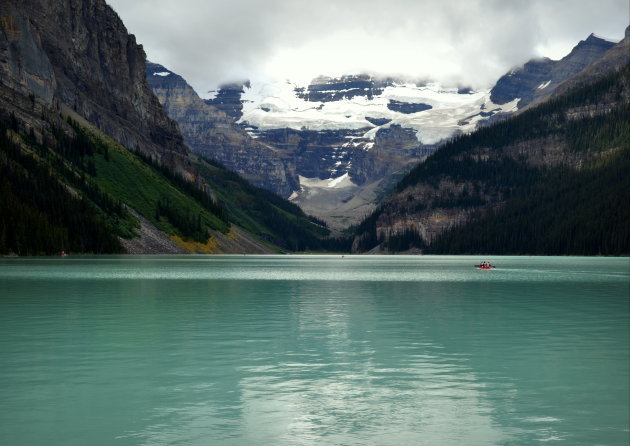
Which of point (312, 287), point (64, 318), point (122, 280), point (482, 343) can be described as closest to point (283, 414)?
point (482, 343)

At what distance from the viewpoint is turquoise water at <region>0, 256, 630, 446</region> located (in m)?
27.4

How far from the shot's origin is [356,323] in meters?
61.5

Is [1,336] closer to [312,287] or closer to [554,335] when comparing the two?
[554,335]

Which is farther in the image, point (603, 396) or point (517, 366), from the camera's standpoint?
point (517, 366)

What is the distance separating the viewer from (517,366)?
134ft

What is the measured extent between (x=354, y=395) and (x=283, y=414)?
15.4 feet

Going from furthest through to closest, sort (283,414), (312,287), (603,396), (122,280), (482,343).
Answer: (122,280)
(312,287)
(482,343)
(603,396)
(283,414)

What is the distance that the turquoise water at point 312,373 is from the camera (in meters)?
27.4

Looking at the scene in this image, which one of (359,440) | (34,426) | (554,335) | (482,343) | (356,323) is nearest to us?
(359,440)

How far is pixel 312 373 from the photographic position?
127 ft

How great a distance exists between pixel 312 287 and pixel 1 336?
6183cm

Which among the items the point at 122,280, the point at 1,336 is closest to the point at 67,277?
the point at 122,280

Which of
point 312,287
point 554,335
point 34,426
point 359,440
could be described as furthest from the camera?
point 312,287

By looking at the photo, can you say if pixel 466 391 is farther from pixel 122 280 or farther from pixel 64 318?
pixel 122 280
